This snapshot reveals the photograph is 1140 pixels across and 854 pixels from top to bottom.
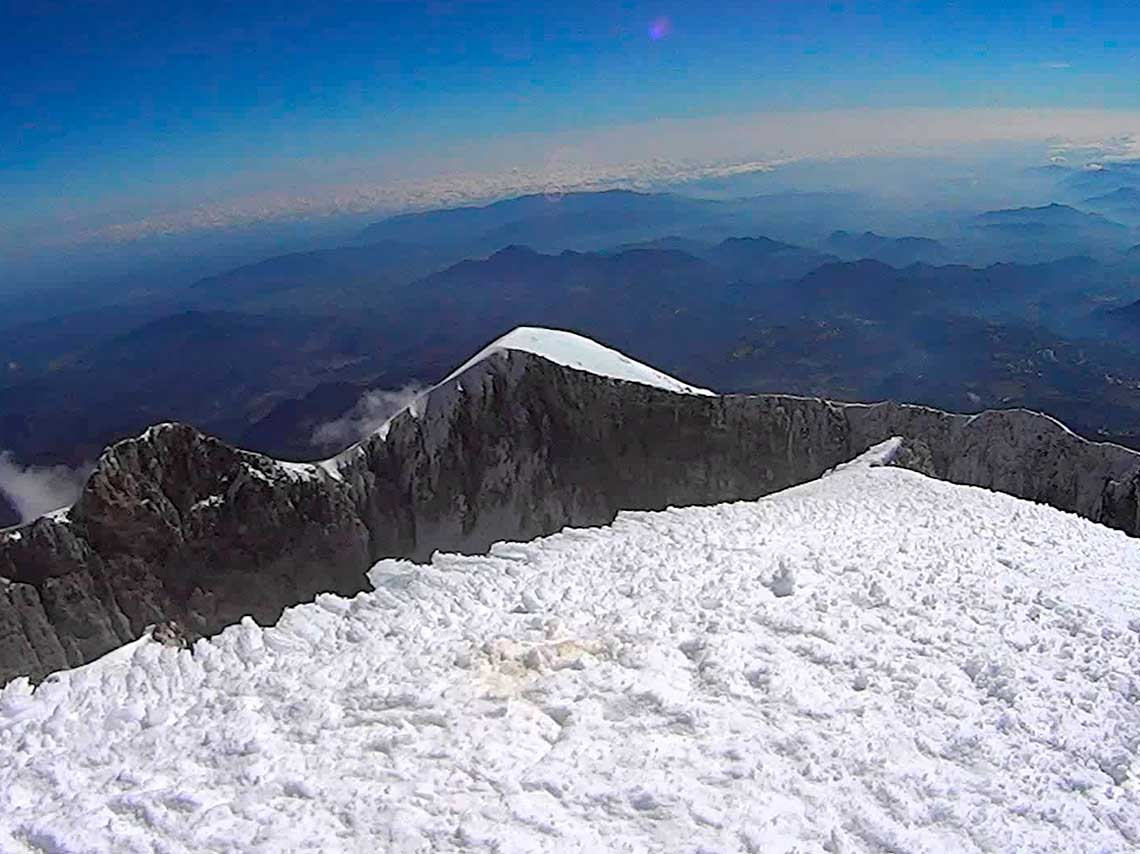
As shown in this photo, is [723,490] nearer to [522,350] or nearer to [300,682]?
[522,350]

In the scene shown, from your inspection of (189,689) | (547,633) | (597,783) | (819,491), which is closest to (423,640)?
(547,633)

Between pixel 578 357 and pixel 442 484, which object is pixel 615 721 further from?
pixel 442 484

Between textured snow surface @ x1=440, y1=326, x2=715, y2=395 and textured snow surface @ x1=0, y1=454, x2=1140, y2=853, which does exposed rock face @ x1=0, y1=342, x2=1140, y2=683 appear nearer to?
textured snow surface @ x1=440, y1=326, x2=715, y2=395

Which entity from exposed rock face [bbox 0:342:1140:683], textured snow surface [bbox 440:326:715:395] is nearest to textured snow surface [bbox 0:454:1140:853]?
exposed rock face [bbox 0:342:1140:683]

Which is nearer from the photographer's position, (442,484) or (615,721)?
(615,721)

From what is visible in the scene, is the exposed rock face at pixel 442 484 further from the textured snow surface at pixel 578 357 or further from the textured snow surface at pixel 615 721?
the textured snow surface at pixel 615 721

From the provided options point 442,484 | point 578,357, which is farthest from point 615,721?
point 442,484
